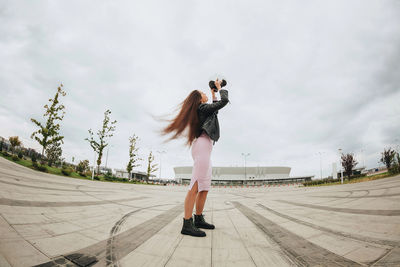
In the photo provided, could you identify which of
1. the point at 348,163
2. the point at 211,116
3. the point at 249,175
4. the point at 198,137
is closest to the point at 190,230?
the point at 198,137

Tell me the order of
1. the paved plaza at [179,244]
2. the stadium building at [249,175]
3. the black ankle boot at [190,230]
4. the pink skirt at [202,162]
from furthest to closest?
1. the stadium building at [249,175]
2. the pink skirt at [202,162]
3. the black ankle boot at [190,230]
4. the paved plaza at [179,244]

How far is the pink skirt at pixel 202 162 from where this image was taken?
7.31 ft

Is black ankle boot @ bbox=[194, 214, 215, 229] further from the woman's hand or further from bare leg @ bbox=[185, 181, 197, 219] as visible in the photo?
the woman's hand

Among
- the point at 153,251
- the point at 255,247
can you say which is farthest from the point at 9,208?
the point at 255,247

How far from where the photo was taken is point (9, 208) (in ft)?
6.59

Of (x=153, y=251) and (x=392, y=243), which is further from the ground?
(x=392, y=243)

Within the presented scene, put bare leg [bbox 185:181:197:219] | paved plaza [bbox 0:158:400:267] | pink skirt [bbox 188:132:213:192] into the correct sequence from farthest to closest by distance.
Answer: pink skirt [bbox 188:132:213:192] < bare leg [bbox 185:181:197:219] < paved plaza [bbox 0:158:400:267]

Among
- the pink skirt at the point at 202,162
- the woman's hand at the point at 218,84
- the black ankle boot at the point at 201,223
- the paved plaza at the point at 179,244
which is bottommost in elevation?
the black ankle boot at the point at 201,223

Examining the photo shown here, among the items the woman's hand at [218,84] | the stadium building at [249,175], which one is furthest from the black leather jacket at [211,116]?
the stadium building at [249,175]

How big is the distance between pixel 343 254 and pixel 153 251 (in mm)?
1665

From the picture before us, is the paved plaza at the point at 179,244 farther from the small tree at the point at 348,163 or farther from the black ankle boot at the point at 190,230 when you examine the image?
the small tree at the point at 348,163

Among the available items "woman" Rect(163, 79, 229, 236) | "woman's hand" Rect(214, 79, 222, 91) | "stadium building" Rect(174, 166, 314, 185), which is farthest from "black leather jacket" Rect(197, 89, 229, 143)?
"stadium building" Rect(174, 166, 314, 185)

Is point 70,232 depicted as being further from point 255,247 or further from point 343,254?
point 343,254

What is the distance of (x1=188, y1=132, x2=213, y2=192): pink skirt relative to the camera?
2.23 metres
